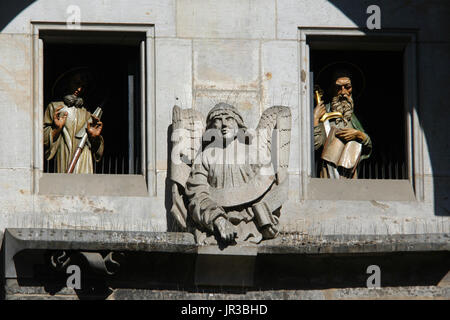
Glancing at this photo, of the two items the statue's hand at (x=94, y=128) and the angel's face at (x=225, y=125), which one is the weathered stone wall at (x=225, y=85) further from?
the statue's hand at (x=94, y=128)

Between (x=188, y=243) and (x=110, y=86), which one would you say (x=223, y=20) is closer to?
(x=110, y=86)

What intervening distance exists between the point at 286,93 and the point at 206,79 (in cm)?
80

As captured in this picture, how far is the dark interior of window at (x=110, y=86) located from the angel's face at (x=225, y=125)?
108 cm

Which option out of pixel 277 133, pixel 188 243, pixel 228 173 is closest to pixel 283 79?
pixel 277 133

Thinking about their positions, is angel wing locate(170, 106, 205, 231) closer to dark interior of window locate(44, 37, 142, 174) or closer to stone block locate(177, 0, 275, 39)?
dark interior of window locate(44, 37, 142, 174)

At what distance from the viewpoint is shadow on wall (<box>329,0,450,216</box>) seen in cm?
2041

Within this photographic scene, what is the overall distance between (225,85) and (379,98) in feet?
5.86

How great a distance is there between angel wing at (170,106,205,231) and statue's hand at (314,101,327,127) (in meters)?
1.35

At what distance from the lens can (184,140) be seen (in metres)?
19.9

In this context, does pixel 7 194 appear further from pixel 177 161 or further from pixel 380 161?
pixel 380 161

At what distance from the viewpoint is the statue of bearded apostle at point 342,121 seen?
20625mm

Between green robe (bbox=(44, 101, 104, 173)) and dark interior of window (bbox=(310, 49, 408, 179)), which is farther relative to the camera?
dark interior of window (bbox=(310, 49, 408, 179))

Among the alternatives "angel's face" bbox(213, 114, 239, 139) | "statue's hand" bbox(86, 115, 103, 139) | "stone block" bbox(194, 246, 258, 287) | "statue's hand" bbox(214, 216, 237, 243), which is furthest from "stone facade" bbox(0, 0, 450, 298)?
"statue's hand" bbox(214, 216, 237, 243)

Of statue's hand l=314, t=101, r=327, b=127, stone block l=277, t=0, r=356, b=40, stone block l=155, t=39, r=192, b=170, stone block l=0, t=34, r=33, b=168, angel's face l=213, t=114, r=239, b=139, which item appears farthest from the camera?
statue's hand l=314, t=101, r=327, b=127
